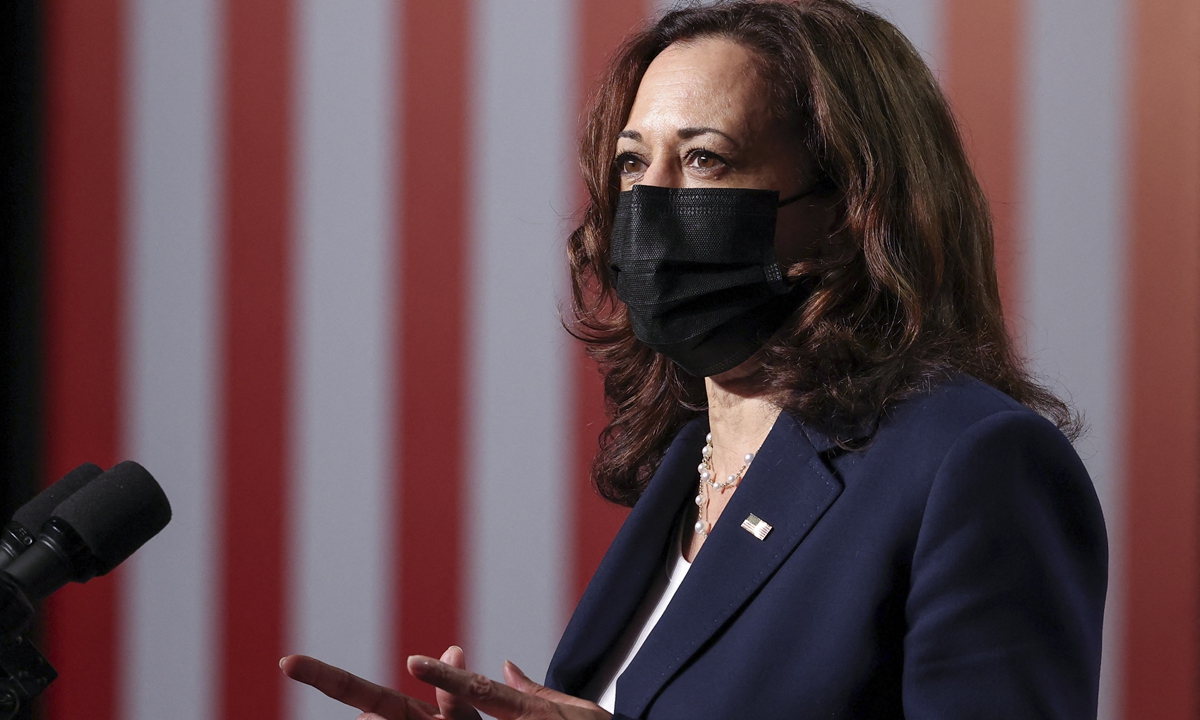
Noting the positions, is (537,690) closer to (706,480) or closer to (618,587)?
(618,587)

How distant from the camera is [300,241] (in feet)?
6.91

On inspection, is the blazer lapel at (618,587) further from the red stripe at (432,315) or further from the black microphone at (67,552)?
the red stripe at (432,315)

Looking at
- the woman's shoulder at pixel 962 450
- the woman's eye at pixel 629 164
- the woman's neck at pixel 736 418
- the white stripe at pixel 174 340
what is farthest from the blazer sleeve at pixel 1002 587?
the white stripe at pixel 174 340

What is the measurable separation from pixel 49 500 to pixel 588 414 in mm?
1260

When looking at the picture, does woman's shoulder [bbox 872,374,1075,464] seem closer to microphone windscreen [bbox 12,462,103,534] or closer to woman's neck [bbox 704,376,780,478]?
woman's neck [bbox 704,376,780,478]

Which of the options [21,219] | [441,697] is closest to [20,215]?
[21,219]

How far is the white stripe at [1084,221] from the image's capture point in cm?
186

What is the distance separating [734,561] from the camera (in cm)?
110

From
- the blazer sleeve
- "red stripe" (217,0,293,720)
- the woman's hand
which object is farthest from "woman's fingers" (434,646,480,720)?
"red stripe" (217,0,293,720)

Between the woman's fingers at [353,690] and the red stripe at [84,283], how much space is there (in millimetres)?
1394

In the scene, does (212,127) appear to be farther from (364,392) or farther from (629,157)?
(629,157)

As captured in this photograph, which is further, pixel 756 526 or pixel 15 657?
pixel 756 526

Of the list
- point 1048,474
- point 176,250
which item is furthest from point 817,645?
point 176,250

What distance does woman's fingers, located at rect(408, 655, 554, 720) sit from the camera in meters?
0.88
